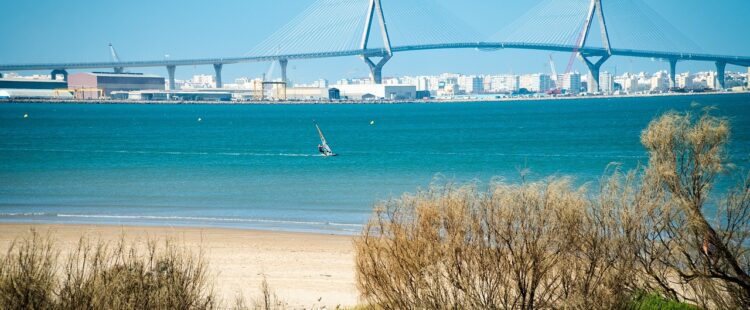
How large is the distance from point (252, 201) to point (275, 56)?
97816mm

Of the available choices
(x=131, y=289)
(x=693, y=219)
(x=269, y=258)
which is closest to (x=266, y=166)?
(x=269, y=258)

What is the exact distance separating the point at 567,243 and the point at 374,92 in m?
131

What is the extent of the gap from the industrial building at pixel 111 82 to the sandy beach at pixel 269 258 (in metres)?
126

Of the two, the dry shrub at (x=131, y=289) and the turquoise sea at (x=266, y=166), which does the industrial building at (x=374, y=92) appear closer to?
the turquoise sea at (x=266, y=166)

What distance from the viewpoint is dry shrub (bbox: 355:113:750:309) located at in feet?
25.9

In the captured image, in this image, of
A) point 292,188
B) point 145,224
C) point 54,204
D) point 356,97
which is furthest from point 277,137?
point 356,97

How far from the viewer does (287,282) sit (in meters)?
12.3

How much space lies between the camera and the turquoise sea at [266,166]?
21.2 m

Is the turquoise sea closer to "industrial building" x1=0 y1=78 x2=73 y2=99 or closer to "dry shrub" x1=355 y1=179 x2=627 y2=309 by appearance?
"dry shrub" x1=355 y1=179 x2=627 y2=309

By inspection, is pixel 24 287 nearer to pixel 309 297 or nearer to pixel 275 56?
pixel 309 297

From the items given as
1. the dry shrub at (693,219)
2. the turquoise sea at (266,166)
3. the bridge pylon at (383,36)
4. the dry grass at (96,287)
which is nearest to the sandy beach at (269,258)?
the turquoise sea at (266,166)

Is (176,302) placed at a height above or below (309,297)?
above

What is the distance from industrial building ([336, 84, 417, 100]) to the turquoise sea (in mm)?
71291

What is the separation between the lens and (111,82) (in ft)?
463
